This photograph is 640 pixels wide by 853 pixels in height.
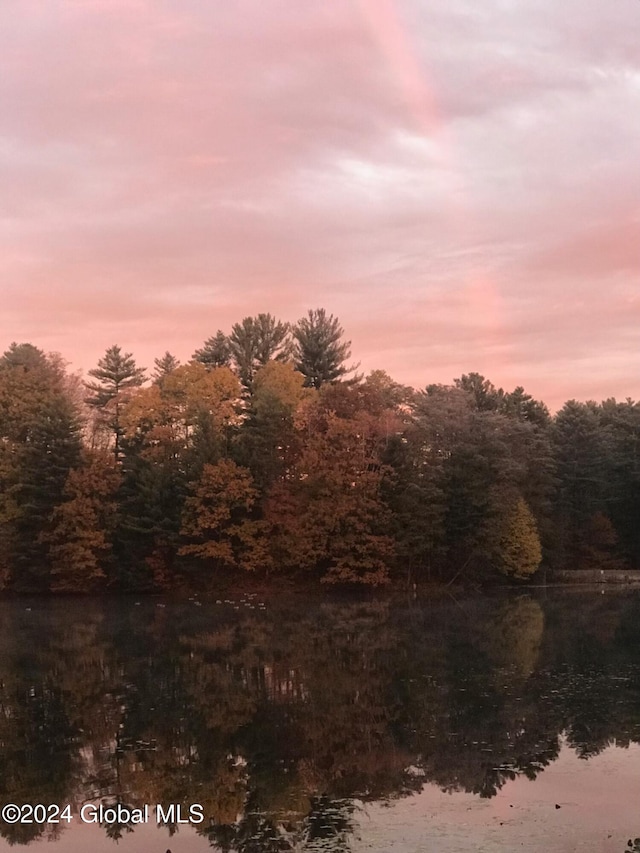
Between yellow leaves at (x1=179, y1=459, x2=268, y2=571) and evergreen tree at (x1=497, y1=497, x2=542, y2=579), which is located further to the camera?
evergreen tree at (x1=497, y1=497, x2=542, y2=579)

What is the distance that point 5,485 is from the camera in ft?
220

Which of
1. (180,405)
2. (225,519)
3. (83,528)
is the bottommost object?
(83,528)

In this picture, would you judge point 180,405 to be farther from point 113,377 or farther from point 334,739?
point 334,739

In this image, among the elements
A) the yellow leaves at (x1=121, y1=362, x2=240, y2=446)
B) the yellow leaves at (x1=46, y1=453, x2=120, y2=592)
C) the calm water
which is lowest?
the calm water

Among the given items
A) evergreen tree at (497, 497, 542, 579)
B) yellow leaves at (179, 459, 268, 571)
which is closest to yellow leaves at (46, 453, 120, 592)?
yellow leaves at (179, 459, 268, 571)

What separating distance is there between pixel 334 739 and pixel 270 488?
46.0 m

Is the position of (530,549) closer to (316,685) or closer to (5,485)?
(5,485)

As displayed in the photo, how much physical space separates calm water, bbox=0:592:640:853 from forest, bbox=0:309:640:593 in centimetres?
2500

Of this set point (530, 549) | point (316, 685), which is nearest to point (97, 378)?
point (530, 549)

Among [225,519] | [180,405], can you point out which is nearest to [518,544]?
[225,519]

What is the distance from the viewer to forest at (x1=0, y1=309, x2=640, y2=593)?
60.4 meters

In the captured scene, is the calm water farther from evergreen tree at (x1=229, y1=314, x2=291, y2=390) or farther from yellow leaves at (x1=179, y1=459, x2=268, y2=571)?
evergreen tree at (x1=229, y1=314, x2=291, y2=390)

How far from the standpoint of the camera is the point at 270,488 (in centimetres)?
6400

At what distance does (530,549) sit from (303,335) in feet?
92.6
